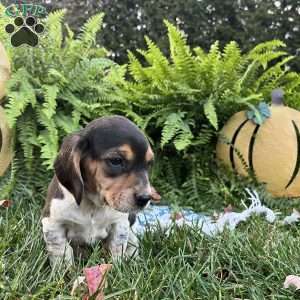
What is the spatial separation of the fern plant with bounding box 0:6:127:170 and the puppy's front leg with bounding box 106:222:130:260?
148 cm

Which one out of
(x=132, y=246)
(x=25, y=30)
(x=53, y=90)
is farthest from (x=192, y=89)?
(x=132, y=246)

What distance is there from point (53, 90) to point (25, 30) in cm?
59

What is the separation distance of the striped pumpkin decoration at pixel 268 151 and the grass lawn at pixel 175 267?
1.77 meters

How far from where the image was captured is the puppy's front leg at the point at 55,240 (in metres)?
2.99

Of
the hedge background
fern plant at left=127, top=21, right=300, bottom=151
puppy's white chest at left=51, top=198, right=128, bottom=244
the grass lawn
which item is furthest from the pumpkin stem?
the hedge background

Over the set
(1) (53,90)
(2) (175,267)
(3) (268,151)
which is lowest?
(3) (268,151)

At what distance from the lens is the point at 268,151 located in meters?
5.39

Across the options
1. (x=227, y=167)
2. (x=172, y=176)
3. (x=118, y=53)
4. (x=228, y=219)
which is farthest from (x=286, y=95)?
(x=118, y=53)

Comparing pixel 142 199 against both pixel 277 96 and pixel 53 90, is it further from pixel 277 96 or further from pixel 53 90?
pixel 277 96

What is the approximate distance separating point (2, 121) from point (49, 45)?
90cm

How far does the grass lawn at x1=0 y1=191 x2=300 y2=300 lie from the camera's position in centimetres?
254

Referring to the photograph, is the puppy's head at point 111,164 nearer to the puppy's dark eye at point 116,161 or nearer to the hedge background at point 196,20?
the puppy's dark eye at point 116,161

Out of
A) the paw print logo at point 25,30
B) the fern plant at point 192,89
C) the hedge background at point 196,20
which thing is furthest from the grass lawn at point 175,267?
the hedge background at point 196,20

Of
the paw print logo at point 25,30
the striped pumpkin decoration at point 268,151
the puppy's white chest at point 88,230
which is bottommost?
the striped pumpkin decoration at point 268,151
